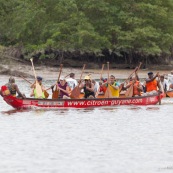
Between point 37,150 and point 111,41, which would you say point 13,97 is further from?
point 111,41

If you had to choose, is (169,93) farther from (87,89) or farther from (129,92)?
(87,89)

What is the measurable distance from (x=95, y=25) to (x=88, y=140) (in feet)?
137

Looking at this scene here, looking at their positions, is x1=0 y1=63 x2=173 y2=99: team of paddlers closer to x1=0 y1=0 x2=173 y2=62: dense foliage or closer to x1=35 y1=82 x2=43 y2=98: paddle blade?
x1=35 y1=82 x2=43 y2=98: paddle blade

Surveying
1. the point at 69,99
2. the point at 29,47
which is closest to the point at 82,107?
the point at 69,99

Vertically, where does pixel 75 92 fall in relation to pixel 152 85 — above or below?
below

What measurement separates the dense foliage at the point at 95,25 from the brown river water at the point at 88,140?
31.3 m

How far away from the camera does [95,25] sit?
62.0 meters

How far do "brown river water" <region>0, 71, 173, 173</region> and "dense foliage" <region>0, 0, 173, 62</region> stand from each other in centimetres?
3126

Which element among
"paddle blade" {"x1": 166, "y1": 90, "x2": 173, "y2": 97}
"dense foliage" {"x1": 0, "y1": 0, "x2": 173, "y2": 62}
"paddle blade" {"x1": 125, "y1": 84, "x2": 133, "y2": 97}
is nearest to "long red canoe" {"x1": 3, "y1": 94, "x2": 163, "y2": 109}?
"paddle blade" {"x1": 125, "y1": 84, "x2": 133, "y2": 97}

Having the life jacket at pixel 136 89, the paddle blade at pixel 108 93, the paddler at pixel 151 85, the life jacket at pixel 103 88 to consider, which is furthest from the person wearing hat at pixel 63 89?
the paddler at pixel 151 85

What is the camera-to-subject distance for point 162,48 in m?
64.1

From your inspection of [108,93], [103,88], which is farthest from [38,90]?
[103,88]

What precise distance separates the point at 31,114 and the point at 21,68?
1127 inches

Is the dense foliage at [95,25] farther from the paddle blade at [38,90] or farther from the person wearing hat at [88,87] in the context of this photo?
the paddle blade at [38,90]
